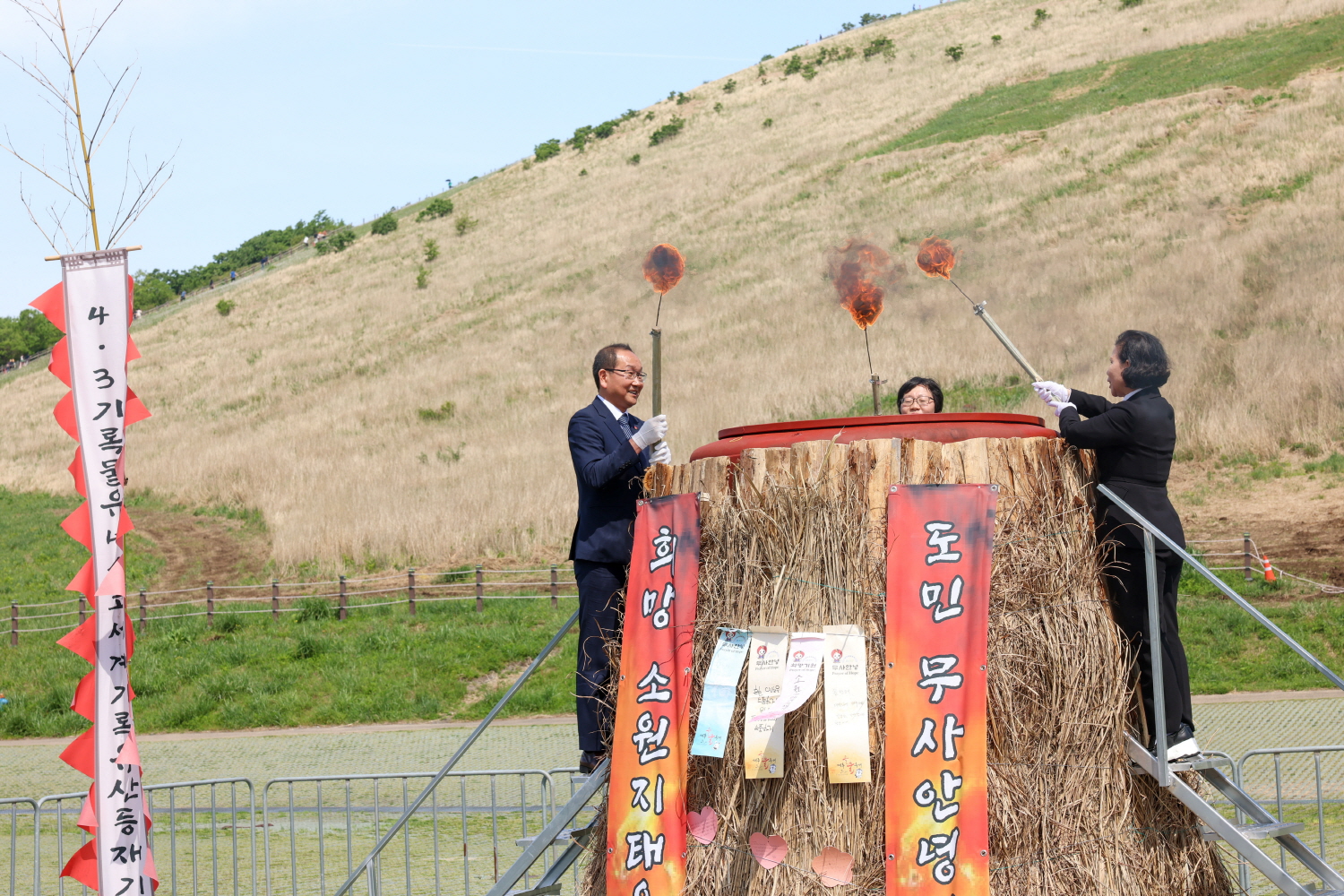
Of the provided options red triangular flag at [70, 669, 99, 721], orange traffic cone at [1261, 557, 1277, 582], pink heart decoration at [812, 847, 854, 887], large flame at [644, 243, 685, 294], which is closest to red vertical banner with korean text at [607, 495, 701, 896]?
pink heart decoration at [812, 847, 854, 887]

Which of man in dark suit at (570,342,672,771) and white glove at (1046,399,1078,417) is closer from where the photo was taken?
white glove at (1046,399,1078,417)

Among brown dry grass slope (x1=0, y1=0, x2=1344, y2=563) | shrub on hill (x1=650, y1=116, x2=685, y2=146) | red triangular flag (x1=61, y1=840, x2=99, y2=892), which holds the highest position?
shrub on hill (x1=650, y1=116, x2=685, y2=146)

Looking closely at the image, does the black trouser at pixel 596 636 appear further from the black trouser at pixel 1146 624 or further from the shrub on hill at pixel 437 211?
the shrub on hill at pixel 437 211

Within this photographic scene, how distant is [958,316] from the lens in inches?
1297

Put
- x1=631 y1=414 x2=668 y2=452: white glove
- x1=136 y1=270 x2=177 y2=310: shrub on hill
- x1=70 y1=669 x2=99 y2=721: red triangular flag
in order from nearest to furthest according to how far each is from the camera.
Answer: x1=631 y1=414 x2=668 y2=452: white glove → x1=70 y1=669 x2=99 y2=721: red triangular flag → x1=136 y1=270 x2=177 y2=310: shrub on hill

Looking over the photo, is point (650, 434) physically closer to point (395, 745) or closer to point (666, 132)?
point (395, 745)

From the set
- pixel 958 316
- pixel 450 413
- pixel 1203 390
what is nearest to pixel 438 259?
pixel 450 413

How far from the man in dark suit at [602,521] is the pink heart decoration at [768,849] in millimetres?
1122

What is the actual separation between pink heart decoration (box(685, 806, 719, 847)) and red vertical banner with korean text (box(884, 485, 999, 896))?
77cm

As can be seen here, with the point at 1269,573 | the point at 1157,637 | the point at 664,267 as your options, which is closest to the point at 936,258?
the point at 664,267

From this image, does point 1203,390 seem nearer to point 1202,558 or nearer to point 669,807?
point 1202,558

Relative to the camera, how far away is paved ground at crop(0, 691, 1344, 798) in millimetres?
12461

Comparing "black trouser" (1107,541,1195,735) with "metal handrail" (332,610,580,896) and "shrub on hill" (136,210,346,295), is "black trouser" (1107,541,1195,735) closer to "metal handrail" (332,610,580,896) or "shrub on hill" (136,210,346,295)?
"metal handrail" (332,610,580,896)

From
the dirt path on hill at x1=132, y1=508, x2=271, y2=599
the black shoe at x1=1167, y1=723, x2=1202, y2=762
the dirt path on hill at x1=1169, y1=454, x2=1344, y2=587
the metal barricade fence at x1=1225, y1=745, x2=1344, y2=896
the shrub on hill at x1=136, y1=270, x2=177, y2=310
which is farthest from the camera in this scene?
the shrub on hill at x1=136, y1=270, x2=177, y2=310
